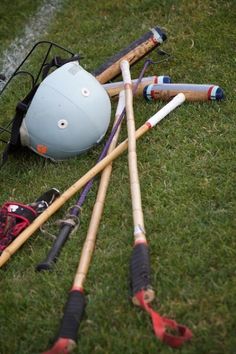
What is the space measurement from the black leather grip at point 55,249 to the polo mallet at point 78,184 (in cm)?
14

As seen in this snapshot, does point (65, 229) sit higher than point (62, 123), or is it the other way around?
point (62, 123)

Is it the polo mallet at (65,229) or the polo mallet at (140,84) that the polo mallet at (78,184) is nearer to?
the polo mallet at (65,229)

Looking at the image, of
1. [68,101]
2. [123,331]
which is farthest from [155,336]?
[68,101]

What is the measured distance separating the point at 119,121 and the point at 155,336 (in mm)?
1796

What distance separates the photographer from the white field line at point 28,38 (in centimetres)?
560

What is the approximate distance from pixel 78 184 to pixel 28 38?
3.14 metres

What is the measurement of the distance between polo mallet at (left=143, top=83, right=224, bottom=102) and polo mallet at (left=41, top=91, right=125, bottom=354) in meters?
0.96

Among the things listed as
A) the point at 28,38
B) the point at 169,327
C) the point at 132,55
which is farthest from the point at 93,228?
the point at 28,38

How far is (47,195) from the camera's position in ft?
11.3

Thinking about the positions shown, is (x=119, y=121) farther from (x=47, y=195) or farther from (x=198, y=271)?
(x=198, y=271)

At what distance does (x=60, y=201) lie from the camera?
3262mm

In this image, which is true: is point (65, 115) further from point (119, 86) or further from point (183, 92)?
point (183, 92)

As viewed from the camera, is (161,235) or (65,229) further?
(65,229)

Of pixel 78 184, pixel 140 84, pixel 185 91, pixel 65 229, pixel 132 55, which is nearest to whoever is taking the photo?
pixel 65 229
